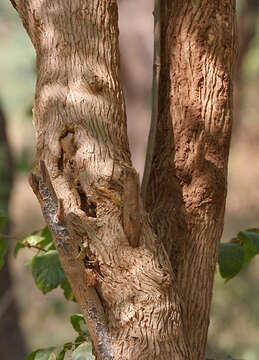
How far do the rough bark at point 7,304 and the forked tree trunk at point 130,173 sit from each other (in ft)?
8.05

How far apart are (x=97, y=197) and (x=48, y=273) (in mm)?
368

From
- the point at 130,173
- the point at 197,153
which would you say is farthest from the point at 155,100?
the point at 130,173

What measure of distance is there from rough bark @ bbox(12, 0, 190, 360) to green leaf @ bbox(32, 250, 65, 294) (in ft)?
0.90

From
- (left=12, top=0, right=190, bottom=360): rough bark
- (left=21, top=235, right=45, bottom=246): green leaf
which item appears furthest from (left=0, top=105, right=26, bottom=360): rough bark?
(left=12, top=0, right=190, bottom=360): rough bark

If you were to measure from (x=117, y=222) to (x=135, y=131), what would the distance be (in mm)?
1779

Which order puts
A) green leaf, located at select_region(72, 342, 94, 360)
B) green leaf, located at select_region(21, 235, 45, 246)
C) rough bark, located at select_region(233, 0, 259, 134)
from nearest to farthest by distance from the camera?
green leaf, located at select_region(72, 342, 94, 360) → green leaf, located at select_region(21, 235, 45, 246) → rough bark, located at select_region(233, 0, 259, 134)

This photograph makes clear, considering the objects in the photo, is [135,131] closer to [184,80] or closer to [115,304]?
[184,80]

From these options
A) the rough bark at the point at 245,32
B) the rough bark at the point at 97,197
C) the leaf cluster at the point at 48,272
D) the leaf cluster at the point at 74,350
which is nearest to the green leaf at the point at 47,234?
the leaf cluster at the point at 48,272

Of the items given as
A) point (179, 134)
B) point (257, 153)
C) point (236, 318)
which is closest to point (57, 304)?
point (236, 318)

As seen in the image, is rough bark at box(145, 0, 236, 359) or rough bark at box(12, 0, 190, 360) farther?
rough bark at box(145, 0, 236, 359)

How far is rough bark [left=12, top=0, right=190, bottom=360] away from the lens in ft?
2.91

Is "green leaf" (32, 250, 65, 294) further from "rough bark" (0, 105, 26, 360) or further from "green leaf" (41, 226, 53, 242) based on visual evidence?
"rough bark" (0, 105, 26, 360)

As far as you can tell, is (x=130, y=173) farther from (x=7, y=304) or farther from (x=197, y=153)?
(x=7, y=304)

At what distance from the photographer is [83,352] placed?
1054 millimetres
